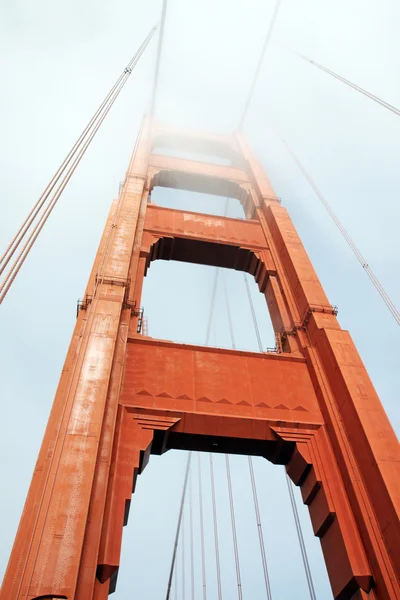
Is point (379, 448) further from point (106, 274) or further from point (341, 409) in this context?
point (106, 274)

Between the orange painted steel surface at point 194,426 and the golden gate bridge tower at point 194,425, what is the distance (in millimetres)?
21

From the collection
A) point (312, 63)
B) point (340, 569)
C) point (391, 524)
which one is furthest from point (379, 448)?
point (312, 63)

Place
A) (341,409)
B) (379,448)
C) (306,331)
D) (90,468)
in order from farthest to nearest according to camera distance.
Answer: (306,331) < (341,409) < (379,448) < (90,468)

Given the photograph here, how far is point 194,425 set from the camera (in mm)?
8922

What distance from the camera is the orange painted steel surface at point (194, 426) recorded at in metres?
6.22

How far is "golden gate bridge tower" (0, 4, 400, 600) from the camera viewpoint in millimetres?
6227

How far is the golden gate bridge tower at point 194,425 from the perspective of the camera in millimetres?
6227

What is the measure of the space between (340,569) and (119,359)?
17.5ft

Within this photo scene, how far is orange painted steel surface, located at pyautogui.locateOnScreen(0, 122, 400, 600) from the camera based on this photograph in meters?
6.22

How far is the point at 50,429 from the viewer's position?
7551mm

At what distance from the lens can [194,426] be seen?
892cm

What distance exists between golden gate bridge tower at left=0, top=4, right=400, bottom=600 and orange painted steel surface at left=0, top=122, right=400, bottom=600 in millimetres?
21

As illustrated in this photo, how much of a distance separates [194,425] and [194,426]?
2 centimetres

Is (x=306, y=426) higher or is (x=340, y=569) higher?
(x=306, y=426)
